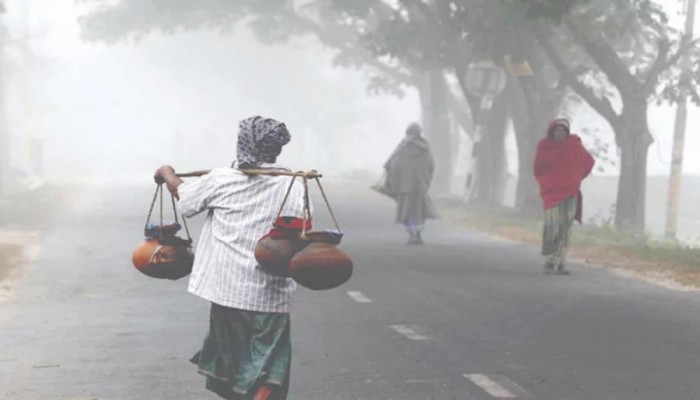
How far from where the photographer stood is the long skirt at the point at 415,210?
886 inches

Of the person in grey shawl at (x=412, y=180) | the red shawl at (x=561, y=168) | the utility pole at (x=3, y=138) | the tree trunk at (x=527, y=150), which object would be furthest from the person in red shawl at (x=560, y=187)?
the utility pole at (x=3, y=138)

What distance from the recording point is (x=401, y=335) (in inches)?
454

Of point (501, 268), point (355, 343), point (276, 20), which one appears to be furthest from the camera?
point (276, 20)

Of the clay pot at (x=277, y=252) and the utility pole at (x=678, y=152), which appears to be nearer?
the clay pot at (x=277, y=252)

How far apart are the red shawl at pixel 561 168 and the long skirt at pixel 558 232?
0.30ft

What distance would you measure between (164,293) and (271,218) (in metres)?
8.33

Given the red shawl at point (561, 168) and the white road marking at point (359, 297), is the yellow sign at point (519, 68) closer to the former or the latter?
the red shawl at point (561, 168)

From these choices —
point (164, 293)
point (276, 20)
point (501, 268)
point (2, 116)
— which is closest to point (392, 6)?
point (276, 20)

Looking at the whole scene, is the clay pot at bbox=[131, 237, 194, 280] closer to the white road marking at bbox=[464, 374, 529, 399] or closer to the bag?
the white road marking at bbox=[464, 374, 529, 399]

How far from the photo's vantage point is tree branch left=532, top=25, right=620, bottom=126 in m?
27.8

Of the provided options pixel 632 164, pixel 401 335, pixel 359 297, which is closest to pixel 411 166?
pixel 632 164

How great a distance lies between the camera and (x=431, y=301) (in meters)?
14.0

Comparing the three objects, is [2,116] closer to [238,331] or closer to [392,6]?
[392,6]

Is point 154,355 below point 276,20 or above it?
below
